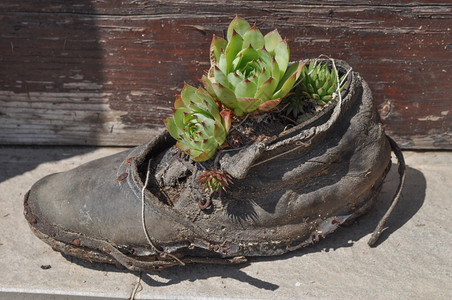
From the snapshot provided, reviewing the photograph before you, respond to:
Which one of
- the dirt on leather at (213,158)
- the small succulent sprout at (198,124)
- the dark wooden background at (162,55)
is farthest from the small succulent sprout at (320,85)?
the dark wooden background at (162,55)

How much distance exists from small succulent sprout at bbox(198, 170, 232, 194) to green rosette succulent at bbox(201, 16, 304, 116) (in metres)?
0.17

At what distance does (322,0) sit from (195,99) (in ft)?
2.19

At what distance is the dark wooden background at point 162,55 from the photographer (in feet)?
6.88

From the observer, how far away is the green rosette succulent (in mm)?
1600

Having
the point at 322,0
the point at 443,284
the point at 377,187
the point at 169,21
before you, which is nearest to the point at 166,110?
the point at 169,21

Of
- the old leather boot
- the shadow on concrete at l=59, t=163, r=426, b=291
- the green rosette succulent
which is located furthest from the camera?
the shadow on concrete at l=59, t=163, r=426, b=291

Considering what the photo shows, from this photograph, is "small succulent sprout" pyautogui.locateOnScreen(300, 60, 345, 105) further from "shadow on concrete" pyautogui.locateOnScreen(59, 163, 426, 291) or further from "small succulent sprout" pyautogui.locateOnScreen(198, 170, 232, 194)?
"shadow on concrete" pyautogui.locateOnScreen(59, 163, 426, 291)

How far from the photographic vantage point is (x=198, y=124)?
1.66 m

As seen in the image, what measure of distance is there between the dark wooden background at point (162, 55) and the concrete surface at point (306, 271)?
419 millimetres

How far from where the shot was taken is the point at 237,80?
1608 millimetres

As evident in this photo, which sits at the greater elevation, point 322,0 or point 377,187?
point 322,0

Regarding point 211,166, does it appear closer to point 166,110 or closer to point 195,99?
point 195,99

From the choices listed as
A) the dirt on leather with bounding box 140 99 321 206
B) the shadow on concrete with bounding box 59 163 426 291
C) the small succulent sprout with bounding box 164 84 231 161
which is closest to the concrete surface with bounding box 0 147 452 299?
the shadow on concrete with bounding box 59 163 426 291

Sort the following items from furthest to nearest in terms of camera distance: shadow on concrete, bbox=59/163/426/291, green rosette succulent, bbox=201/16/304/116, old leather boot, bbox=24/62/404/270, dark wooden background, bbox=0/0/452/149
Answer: dark wooden background, bbox=0/0/452/149 → shadow on concrete, bbox=59/163/426/291 → old leather boot, bbox=24/62/404/270 → green rosette succulent, bbox=201/16/304/116
